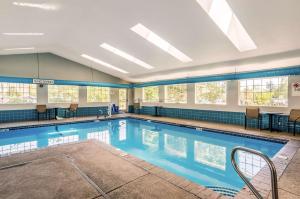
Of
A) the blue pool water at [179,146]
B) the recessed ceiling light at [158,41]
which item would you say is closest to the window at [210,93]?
the blue pool water at [179,146]

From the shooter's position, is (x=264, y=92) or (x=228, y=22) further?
(x=264, y=92)

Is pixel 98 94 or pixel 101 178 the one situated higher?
pixel 98 94

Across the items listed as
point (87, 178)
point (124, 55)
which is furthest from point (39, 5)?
point (124, 55)

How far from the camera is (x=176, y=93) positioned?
9.70m

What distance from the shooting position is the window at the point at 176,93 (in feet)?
30.3

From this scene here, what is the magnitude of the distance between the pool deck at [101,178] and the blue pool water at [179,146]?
0.67 m

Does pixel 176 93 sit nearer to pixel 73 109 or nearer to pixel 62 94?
pixel 73 109

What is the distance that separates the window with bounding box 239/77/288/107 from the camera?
586 cm

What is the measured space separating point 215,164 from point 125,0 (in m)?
4.26

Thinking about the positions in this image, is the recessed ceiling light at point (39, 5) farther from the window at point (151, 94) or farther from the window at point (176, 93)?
the window at point (151, 94)

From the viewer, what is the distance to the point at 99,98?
11.0 metres

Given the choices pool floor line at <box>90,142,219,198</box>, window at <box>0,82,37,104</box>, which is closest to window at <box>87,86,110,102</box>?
window at <box>0,82,37,104</box>

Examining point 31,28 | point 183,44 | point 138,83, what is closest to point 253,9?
point 183,44

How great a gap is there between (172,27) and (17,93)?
8.07m
